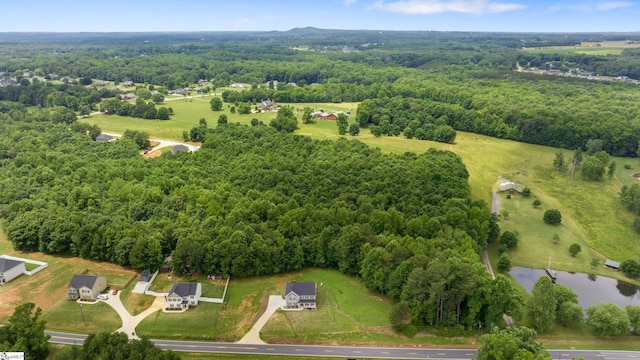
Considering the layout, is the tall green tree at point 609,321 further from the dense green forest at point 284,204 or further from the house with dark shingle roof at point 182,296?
the house with dark shingle roof at point 182,296

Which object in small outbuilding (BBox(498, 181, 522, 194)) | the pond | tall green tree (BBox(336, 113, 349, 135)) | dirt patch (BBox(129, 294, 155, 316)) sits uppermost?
tall green tree (BBox(336, 113, 349, 135))

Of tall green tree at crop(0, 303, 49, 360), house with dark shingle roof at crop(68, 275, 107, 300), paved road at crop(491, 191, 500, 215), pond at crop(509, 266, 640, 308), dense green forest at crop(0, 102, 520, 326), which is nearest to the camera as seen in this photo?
tall green tree at crop(0, 303, 49, 360)

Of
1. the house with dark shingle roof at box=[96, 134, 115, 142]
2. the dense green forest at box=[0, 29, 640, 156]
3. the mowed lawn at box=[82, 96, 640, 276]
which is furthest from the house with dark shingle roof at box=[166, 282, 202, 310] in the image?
the dense green forest at box=[0, 29, 640, 156]

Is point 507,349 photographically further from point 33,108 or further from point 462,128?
point 33,108

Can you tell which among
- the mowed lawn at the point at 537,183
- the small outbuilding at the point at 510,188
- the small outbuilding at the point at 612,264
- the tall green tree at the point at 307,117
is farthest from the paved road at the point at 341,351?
the tall green tree at the point at 307,117

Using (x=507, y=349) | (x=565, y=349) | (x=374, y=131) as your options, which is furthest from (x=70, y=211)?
(x=374, y=131)

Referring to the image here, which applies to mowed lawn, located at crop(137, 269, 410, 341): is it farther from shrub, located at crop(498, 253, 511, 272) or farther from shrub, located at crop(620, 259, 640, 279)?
shrub, located at crop(620, 259, 640, 279)

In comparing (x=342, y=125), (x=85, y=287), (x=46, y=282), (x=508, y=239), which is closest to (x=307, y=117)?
(x=342, y=125)
